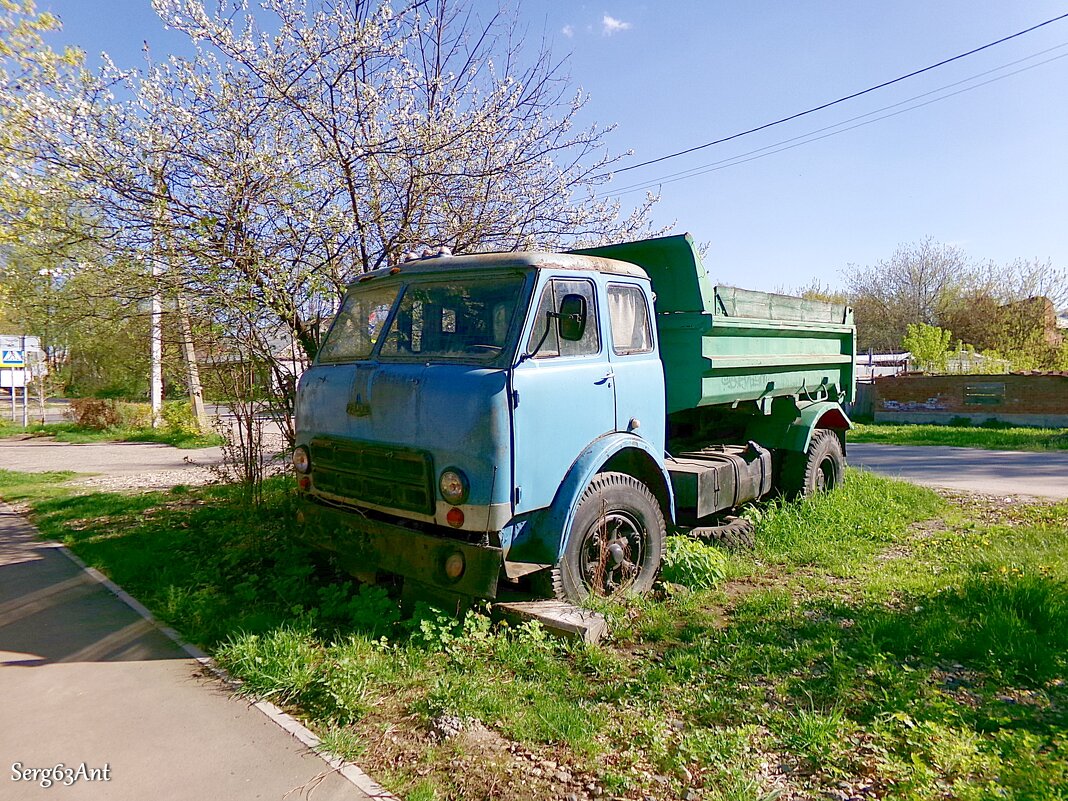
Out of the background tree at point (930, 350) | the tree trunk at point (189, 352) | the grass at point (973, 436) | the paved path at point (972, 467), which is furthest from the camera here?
the background tree at point (930, 350)

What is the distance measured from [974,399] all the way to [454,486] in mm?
23222

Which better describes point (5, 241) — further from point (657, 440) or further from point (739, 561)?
point (739, 561)

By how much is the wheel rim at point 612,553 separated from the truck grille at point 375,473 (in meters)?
1.14

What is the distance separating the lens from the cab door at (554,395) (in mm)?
3857

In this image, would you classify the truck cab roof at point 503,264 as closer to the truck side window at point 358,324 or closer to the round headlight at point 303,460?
the truck side window at point 358,324

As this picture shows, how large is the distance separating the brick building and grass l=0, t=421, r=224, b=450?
858 inches

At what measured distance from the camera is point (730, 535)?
6016mm

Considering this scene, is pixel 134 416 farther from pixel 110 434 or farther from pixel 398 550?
pixel 398 550

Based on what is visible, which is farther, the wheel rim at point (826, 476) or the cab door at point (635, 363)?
the wheel rim at point (826, 476)

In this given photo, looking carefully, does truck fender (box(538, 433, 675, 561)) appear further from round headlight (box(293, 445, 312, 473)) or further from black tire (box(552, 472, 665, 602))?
round headlight (box(293, 445, 312, 473))

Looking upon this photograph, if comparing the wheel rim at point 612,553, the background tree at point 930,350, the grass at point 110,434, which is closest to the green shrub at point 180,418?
the grass at point 110,434

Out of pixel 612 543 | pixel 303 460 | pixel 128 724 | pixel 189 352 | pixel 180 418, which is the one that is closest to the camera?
pixel 128 724

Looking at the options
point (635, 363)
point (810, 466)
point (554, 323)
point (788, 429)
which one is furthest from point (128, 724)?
point (810, 466)

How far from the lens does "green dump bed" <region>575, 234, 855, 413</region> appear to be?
541 cm
